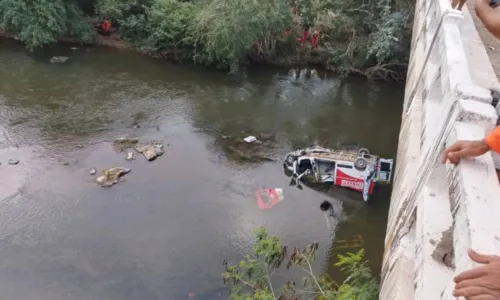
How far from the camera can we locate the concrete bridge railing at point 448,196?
2.58m

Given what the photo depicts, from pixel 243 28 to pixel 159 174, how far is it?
7716 millimetres

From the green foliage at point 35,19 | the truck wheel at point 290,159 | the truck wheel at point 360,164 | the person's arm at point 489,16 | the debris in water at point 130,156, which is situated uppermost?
the person's arm at point 489,16

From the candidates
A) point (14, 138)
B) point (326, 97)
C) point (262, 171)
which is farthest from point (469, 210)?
point (326, 97)

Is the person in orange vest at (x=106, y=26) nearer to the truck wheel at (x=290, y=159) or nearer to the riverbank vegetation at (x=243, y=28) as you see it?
the riverbank vegetation at (x=243, y=28)

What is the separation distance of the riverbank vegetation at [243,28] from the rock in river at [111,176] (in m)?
7.63

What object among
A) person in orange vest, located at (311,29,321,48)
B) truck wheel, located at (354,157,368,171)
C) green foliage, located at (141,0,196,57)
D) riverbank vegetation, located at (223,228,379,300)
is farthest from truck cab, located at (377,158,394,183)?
green foliage, located at (141,0,196,57)

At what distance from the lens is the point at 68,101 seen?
18984mm

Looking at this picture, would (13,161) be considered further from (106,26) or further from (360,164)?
(360,164)

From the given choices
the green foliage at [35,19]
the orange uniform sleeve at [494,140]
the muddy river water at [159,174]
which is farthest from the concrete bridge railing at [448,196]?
the green foliage at [35,19]

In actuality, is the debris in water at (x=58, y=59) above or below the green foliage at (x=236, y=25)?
below

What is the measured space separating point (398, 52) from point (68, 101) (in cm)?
1452

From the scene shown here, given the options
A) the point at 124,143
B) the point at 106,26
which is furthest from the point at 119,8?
the point at 124,143

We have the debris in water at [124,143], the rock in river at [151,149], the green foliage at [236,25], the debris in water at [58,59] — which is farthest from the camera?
the debris in water at [58,59]

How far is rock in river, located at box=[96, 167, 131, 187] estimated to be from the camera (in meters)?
15.1
